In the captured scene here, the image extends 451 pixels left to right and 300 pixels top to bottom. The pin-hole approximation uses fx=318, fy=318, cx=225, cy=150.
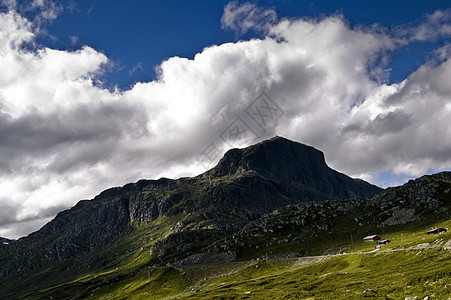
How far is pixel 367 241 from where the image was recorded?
19612 centimetres

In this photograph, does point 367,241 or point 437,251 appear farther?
point 367,241

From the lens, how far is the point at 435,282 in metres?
51.1

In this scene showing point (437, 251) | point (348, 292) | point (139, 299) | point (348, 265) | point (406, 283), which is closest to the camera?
point (406, 283)

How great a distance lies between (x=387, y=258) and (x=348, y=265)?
15939 mm

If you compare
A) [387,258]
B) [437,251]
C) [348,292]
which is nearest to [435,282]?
[348,292]

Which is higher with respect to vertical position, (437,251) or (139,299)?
(437,251)

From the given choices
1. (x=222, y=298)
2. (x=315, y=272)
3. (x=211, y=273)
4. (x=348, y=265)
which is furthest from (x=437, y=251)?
(x=211, y=273)

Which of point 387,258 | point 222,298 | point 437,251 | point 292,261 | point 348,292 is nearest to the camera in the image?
point 348,292

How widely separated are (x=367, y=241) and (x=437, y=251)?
112736 mm

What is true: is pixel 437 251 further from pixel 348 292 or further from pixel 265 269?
pixel 265 269

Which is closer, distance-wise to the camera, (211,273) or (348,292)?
(348,292)

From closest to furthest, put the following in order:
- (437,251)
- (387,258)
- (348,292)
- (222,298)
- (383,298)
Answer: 1. (383,298)
2. (348,292)
3. (437,251)
4. (222,298)
5. (387,258)

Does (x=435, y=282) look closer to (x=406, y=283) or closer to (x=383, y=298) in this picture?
(x=406, y=283)

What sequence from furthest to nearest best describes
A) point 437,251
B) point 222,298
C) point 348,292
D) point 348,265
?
point 348,265 < point 222,298 < point 437,251 < point 348,292
